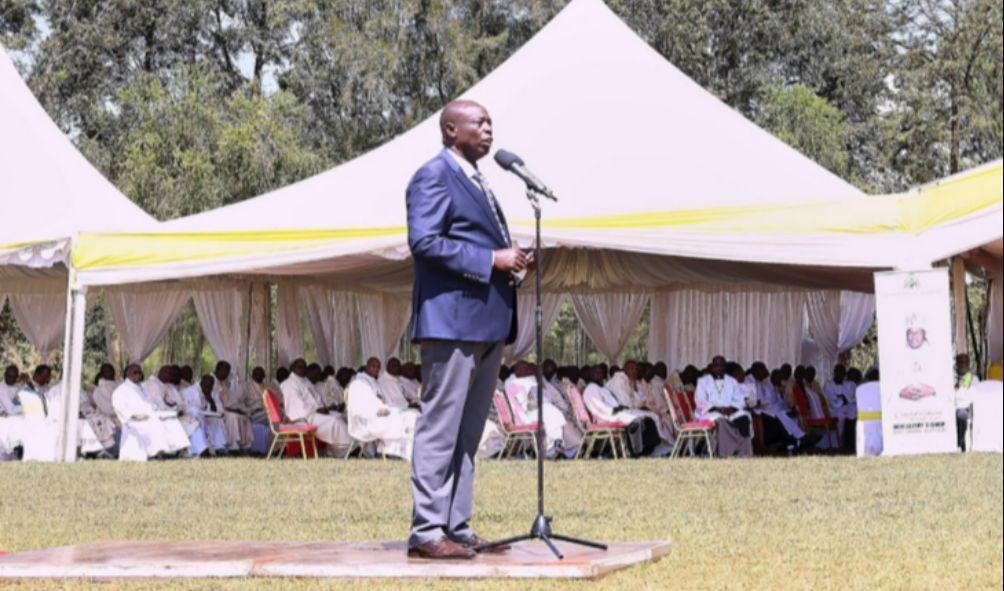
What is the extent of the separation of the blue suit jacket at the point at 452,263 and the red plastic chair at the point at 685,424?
10546 millimetres

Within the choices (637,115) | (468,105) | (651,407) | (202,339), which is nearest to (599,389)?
(651,407)

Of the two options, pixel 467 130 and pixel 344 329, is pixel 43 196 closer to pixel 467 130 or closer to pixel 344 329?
pixel 344 329

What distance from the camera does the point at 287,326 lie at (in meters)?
22.2

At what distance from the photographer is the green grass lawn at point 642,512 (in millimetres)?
6074

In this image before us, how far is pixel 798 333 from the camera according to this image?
925 inches

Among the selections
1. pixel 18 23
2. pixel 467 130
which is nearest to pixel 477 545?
pixel 467 130

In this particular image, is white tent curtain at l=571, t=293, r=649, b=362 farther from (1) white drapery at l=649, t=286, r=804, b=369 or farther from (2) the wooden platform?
(2) the wooden platform

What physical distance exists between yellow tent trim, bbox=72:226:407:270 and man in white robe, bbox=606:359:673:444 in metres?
4.23

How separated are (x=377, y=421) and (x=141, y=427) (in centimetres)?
262

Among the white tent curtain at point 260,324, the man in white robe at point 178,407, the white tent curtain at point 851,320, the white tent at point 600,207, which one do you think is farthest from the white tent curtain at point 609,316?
the man in white robe at point 178,407

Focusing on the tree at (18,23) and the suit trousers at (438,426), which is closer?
the suit trousers at (438,426)

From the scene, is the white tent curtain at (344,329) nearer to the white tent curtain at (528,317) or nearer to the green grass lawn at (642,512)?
the white tent curtain at (528,317)

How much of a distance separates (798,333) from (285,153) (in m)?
10.0

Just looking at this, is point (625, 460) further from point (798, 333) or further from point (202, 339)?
point (202, 339)
